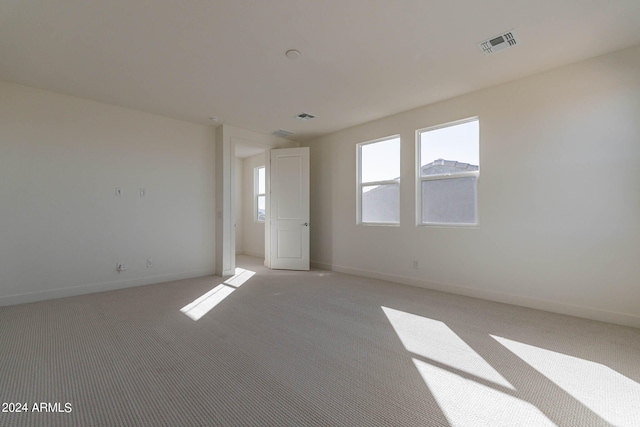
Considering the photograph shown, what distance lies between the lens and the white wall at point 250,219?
7521mm

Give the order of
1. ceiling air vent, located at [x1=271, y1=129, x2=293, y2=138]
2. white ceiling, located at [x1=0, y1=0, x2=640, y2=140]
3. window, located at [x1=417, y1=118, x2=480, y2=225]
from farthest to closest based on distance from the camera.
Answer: ceiling air vent, located at [x1=271, y1=129, x2=293, y2=138] → window, located at [x1=417, y1=118, x2=480, y2=225] → white ceiling, located at [x1=0, y1=0, x2=640, y2=140]

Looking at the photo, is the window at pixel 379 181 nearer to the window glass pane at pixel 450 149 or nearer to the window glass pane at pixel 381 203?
the window glass pane at pixel 381 203

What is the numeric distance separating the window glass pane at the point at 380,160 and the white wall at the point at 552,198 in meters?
0.33

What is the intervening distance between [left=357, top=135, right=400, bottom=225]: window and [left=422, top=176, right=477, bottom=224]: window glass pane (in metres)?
0.51

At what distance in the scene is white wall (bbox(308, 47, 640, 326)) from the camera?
2.78 metres

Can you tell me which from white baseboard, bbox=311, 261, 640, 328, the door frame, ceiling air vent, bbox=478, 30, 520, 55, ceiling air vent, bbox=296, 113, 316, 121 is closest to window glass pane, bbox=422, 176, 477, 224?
white baseboard, bbox=311, 261, 640, 328

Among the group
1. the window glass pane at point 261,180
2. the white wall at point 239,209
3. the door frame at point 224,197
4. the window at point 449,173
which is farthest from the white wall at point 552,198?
the white wall at point 239,209

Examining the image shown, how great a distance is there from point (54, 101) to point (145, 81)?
1388mm

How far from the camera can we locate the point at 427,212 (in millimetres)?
4277

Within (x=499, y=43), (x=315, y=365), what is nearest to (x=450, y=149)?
(x=499, y=43)

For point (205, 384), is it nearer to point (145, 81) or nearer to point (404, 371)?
point (404, 371)

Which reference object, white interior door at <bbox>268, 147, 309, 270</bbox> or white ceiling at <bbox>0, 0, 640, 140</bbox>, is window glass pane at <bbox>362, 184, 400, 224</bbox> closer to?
white interior door at <bbox>268, 147, 309, 270</bbox>

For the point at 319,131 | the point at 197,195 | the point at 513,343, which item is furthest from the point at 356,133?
the point at 513,343

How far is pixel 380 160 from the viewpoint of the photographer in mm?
4938
